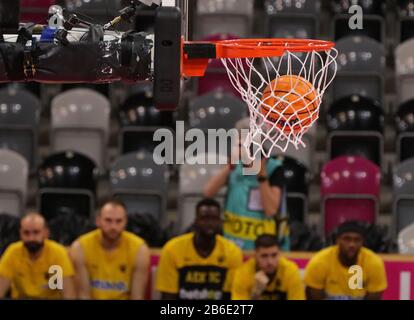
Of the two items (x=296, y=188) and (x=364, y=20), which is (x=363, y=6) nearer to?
(x=364, y=20)

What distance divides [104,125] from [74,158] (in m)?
0.50

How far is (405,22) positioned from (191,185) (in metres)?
2.16

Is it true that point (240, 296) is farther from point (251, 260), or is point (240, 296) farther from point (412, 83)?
point (412, 83)

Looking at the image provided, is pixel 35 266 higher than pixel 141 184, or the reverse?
pixel 141 184

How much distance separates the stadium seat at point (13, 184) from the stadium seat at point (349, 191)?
1.85 meters

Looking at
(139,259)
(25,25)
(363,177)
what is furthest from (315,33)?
(25,25)

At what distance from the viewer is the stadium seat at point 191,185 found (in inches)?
323

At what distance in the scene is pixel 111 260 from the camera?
24.7ft

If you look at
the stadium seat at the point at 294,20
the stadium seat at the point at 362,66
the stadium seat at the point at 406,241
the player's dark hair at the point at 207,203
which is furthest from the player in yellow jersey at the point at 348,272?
the stadium seat at the point at 294,20

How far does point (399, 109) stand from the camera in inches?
344

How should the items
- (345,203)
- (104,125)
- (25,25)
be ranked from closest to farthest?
1. (25,25)
2. (345,203)
3. (104,125)

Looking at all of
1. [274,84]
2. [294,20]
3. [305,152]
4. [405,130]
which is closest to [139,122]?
[305,152]

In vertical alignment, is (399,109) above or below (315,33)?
below

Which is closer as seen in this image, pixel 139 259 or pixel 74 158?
pixel 139 259
